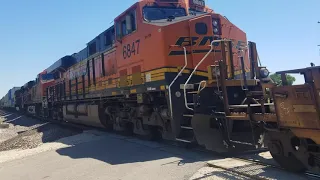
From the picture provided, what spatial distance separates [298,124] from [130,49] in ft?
19.0

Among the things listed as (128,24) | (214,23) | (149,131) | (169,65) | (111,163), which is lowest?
(111,163)

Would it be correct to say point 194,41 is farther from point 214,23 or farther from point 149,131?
point 149,131

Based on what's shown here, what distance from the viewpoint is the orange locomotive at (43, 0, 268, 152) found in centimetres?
664

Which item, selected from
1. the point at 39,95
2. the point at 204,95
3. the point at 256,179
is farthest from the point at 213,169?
the point at 39,95

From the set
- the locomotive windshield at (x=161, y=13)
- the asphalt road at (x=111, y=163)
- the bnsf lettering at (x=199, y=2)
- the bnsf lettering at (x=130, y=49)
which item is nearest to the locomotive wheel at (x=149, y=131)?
the asphalt road at (x=111, y=163)

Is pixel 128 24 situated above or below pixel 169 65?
above

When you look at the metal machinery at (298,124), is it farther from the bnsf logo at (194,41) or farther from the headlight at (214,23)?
the headlight at (214,23)

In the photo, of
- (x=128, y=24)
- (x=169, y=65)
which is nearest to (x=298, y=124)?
(x=169, y=65)

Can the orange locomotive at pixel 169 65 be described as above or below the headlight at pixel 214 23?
below

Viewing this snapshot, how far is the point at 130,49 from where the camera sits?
8945mm

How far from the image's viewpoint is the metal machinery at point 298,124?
12.6 feet

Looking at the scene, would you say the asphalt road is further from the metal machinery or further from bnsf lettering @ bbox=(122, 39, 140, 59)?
bnsf lettering @ bbox=(122, 39, 140, 59)

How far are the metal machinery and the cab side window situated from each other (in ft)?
16.9

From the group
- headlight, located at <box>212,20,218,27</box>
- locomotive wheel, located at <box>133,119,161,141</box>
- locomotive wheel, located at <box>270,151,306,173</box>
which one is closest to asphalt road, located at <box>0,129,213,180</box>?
locomotive wheel, located at <box>133,119,161,141</box>
